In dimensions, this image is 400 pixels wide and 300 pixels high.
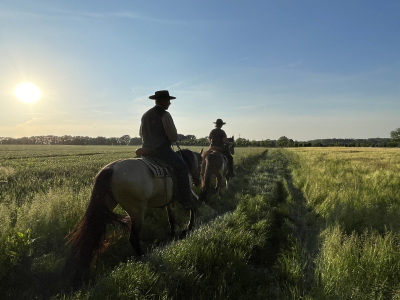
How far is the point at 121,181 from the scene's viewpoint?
3.88 metres

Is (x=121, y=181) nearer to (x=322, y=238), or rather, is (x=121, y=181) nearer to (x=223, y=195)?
(x=322, y=238)

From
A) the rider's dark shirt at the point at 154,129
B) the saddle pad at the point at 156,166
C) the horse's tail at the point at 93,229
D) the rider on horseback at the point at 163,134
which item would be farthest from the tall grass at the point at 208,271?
the rider's dark shirt at the point at 154,129

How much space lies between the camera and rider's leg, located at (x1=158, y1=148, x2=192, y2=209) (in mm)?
4824

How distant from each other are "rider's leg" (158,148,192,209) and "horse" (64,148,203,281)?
19.4 inches

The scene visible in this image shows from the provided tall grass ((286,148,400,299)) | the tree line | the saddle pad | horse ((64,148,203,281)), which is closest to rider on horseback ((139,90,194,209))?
the saddle pad

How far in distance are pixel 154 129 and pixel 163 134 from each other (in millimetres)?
198

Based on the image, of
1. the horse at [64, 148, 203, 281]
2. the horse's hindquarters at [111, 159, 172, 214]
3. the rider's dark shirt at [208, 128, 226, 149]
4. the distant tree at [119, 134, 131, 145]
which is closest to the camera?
the horse at [64, 148, 203, 281]

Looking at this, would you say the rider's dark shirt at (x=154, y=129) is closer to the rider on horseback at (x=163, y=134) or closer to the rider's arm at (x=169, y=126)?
the rider on horseback at (x=163, y=134)

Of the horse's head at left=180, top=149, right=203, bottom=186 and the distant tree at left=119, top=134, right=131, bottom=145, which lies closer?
the horse's head at left=180, top=149, right=203, bottom=186

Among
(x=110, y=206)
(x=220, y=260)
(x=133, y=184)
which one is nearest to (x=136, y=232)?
(x=110, y=206)

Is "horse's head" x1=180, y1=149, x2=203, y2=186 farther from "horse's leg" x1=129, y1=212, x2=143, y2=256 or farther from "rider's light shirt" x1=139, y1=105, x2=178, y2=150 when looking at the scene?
"horse's leg" x1=129, y1=212, x2=143, y2=256

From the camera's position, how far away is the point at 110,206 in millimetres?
4109

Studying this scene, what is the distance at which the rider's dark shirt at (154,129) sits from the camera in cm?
472

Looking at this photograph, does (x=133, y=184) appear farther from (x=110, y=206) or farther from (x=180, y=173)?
(x=180, y=173)
